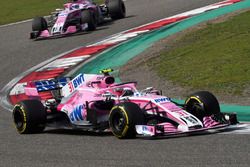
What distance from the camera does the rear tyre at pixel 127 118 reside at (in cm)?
977

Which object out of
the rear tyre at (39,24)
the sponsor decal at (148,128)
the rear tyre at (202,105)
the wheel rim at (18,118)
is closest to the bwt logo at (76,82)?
the wheel rim at (18,118)

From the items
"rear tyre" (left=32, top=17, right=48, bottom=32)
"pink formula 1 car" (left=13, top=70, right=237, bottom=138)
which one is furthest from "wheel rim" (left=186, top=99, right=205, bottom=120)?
"rear tyre" (left=32, top=17, right=48, bottom=32)

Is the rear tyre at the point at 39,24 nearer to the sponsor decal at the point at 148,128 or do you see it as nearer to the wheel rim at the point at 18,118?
the wheel rim at the point at 18,118

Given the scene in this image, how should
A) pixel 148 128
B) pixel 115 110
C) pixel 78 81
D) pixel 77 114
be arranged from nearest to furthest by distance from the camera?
1. pixel 148 128
2. pixel 115 110
3. pixel 77 114
4. pixel 78 81

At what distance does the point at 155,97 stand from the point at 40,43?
44.3ft

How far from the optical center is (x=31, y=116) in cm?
1142

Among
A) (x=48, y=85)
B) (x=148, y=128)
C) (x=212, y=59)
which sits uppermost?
(x=48, y=85)

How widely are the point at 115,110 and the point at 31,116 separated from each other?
6.41 ft

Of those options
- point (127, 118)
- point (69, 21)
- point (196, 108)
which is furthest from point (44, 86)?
point (69, 21)

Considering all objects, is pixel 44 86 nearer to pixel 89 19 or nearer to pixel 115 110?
pixel 115 110

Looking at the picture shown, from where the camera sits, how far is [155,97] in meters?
10.2

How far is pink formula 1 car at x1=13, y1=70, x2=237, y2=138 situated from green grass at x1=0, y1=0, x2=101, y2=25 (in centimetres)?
1878

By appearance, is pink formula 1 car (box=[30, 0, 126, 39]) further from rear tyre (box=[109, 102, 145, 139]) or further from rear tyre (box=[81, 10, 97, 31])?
rear tyre (box=[109, 102, 145, 139])

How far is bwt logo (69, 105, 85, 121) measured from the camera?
11.1m
